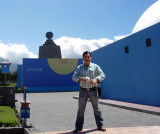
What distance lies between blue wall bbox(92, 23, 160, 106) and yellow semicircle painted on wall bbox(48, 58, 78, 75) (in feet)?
47.4

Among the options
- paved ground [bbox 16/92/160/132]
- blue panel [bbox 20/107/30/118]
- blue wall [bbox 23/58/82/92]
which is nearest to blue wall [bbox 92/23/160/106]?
paved ground [bbox 16/92/160/132]

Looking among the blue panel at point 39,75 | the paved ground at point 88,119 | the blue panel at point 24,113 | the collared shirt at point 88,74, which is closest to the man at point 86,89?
the collared shirt at point 88,74

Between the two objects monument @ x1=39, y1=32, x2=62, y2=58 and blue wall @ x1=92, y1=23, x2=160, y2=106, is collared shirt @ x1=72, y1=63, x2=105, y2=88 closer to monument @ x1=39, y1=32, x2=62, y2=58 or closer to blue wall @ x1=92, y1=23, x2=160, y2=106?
blue wall @ x1=92, y1=23, x2=160, y2=106

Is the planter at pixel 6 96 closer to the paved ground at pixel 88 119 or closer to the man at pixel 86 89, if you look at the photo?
the paved ground at pixel 88 119

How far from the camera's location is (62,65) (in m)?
28.4

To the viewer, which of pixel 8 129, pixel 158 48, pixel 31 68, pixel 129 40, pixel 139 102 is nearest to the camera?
pixel 8 129

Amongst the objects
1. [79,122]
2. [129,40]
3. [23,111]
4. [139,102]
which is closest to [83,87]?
[79,122]

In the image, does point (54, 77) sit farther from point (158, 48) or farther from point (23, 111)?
point (23, 111)

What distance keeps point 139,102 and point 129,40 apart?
305cm

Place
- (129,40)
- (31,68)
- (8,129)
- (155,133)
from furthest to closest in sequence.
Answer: (31,68), (129,40), (8,129), (155,133)

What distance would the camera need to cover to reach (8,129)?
4695 mm

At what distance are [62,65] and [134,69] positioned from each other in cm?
1848

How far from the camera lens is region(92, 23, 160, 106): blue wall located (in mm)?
9031

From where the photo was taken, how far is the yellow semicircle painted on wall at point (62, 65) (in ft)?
92.0
